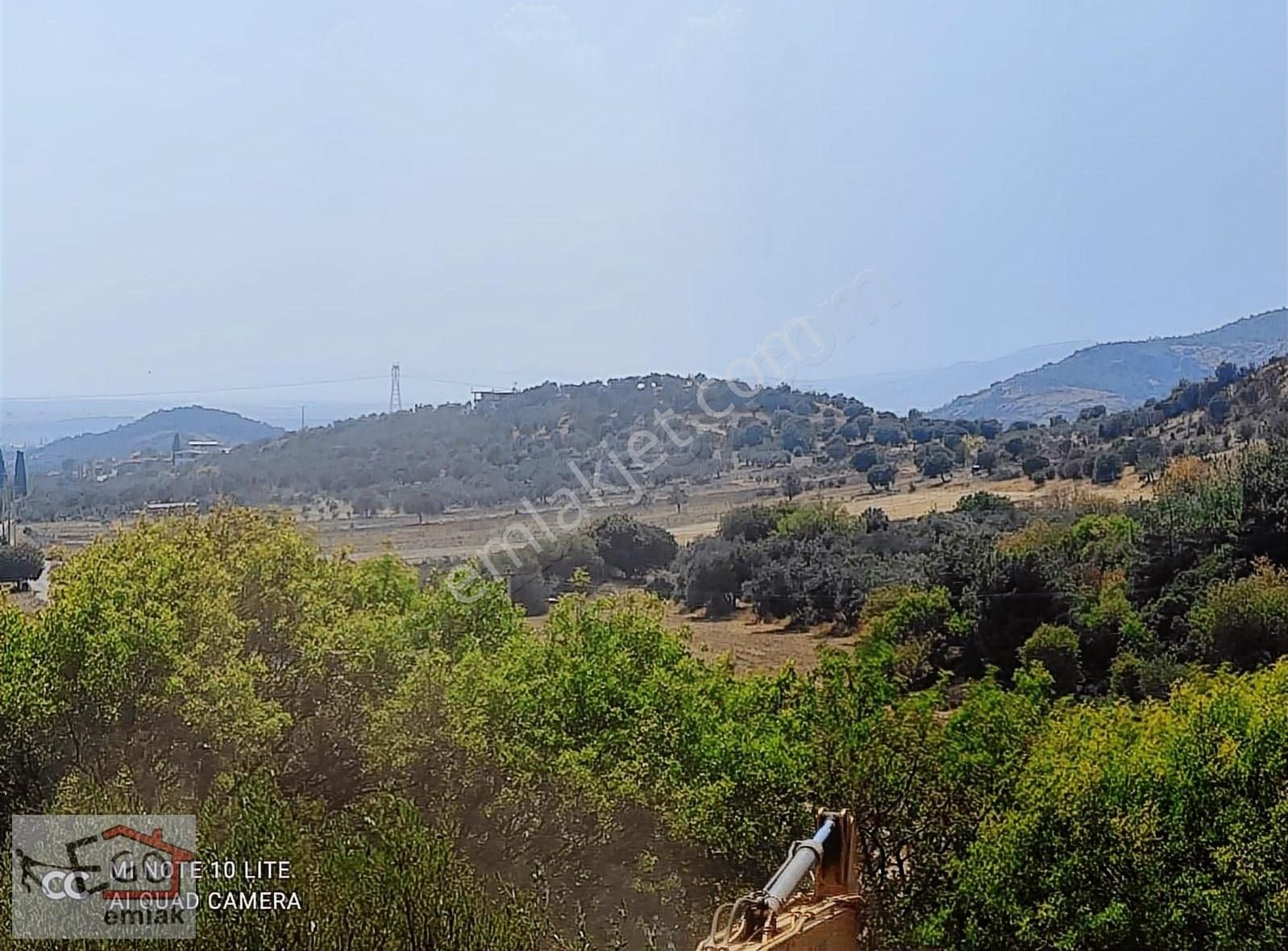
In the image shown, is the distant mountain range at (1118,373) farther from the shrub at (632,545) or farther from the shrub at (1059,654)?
the shrub at (1059,654)

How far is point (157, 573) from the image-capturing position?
22.7 ft

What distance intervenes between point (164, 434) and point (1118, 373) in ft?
60.0

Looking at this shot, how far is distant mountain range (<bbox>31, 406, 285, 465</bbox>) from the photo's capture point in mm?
13047

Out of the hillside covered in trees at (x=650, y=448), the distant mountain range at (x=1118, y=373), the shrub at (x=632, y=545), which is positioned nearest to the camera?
the hillside covered in trees at (x=650, y=448)

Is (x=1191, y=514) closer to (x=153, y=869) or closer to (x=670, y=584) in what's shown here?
(x=670, y=584)

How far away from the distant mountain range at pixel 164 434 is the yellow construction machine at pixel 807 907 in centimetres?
1125

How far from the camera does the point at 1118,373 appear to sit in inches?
924

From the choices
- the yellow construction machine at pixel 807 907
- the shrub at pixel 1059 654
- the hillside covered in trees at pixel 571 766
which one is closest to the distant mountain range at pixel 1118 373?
the shrub at pixel 1059 654

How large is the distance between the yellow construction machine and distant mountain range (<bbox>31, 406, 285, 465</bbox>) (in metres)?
11.3

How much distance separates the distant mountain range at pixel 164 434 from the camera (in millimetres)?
13047

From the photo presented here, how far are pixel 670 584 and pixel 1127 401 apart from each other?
1162 cm

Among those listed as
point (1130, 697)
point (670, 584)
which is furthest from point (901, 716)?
point (670, 584)

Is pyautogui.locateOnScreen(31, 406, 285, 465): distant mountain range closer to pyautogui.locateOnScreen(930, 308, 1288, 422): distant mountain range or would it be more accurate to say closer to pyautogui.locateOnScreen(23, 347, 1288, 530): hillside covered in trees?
pyautogui.locateOnScreen(23, 347, 1288, 530): hillside covered in trees

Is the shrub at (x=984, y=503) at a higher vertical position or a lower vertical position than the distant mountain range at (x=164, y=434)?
lower
